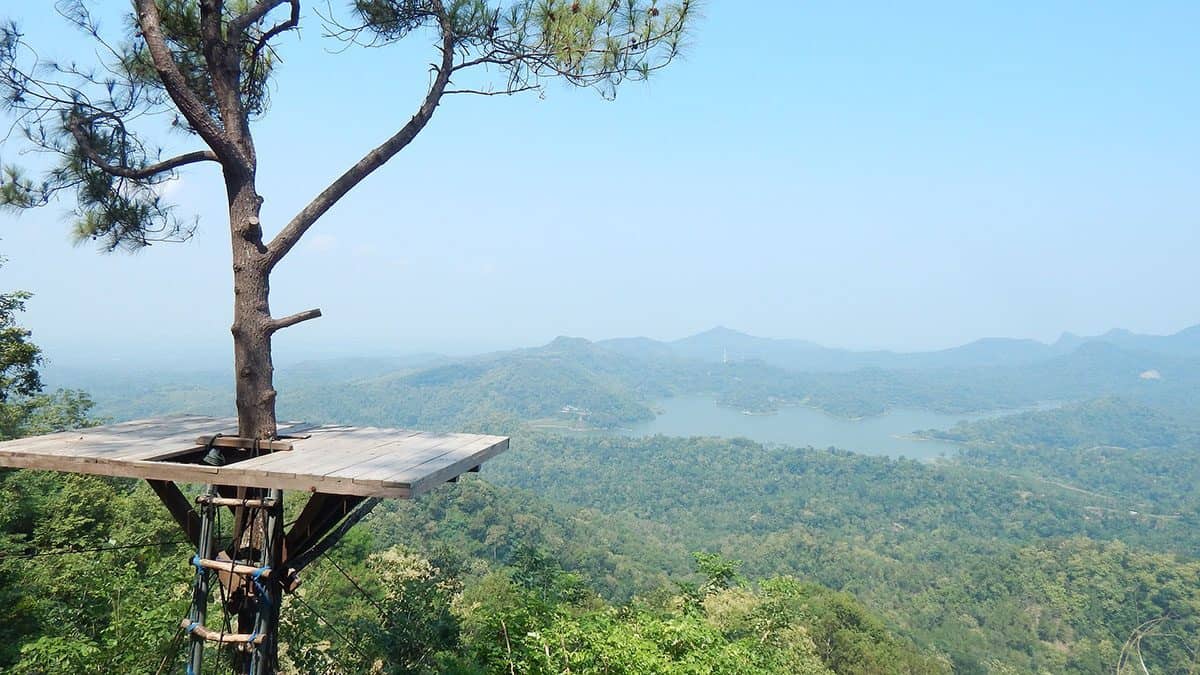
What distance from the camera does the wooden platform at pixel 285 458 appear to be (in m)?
1.62

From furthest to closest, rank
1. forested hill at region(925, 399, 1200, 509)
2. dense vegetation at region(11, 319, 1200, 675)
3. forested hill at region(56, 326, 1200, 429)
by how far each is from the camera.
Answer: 1. forested hill at region(56, 326, 1200, 429)
2. forested hill at region(925, 399, 1200, 509)
3. dense vegetation at region(11, 319, 1200, 675)

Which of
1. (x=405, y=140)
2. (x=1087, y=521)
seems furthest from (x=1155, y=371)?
(x=405, y=140)

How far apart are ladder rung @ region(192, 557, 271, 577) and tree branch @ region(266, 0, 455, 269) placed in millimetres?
999

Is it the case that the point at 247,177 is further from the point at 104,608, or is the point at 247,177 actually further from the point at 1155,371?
the point at 1155,371

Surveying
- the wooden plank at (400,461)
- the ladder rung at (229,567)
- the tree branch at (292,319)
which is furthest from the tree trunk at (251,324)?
the wooden plank at (400,461)

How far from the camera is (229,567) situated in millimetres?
1835

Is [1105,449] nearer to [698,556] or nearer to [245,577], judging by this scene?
[698,556]

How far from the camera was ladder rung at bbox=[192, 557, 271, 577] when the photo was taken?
1.80 meters

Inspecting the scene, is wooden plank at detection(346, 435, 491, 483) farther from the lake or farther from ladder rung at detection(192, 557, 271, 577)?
the lake

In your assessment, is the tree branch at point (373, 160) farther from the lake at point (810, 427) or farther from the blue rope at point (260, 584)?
the lake at point (810, 427)

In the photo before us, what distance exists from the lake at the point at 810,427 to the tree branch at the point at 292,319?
86.7 m

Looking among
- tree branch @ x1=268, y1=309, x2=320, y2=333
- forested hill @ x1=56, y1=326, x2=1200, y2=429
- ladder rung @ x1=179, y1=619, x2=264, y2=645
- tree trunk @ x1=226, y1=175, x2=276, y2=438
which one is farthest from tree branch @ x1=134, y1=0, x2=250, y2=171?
forested hill @ x1=56, y1=326, x2=1200, y2=429

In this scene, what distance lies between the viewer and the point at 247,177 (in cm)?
220

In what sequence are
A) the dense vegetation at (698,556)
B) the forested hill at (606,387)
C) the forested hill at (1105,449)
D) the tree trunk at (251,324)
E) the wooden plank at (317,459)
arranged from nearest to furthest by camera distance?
the wooden plank at (317,459)
the tree trunk at (251,324)
the dense vegetation at (698,556)
the forested hill at (1105,449)
the forested hill at (606,387)
